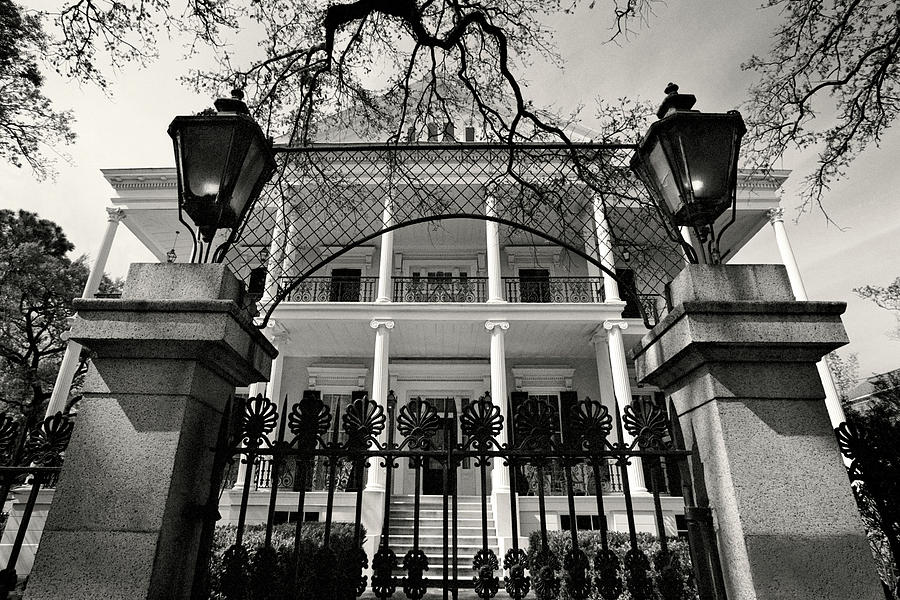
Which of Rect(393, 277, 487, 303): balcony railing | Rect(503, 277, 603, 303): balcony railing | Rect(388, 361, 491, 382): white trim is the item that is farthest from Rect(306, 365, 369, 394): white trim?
Rect(503, 277, 603, 303): balcony railing

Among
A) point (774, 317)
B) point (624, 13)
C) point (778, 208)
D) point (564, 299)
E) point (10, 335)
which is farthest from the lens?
point (10, 335)

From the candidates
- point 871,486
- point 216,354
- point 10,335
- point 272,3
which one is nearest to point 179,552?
point 216,354

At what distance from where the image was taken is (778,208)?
13.1 meters

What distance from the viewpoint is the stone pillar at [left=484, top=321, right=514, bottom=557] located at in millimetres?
9672

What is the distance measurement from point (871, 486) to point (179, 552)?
Answer: 2813 millimetres

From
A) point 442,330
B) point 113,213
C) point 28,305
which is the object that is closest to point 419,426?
point 442,330

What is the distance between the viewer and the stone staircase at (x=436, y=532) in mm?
8109

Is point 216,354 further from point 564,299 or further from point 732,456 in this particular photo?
point 564,299

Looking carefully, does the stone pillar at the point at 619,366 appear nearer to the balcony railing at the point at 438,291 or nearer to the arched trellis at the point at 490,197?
the balcony railing at the point at 438,291

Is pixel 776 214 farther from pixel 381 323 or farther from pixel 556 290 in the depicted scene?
pixel 381 323

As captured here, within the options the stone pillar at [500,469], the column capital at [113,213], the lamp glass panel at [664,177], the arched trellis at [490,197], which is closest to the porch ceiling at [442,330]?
the stone pillar at [500,469]

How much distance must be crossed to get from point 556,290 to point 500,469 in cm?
607

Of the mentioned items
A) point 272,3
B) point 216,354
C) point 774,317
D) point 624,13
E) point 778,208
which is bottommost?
point 216,354

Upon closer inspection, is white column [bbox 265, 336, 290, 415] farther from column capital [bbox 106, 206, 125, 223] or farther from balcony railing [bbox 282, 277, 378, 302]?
column capital [bbox 106, 206, 125, 223]
